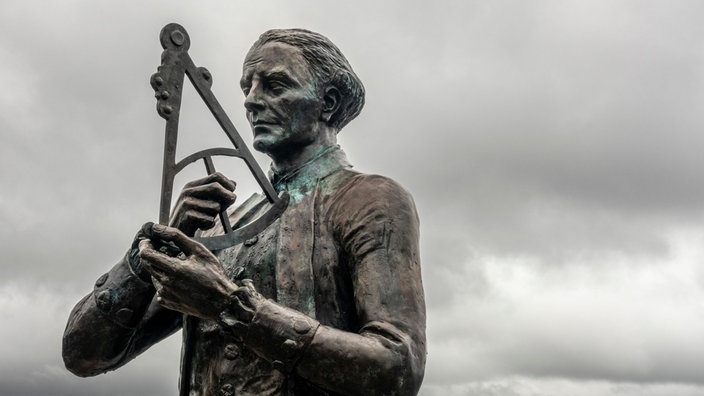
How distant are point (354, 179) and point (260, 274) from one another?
3.36 ft

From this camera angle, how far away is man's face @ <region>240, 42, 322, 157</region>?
307 inches

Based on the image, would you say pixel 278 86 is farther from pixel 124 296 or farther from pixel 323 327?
pixel 323 327

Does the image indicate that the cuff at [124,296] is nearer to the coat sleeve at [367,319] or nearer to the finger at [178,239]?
the finger at [178,239]

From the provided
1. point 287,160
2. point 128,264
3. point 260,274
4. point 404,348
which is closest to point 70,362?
point 128,264

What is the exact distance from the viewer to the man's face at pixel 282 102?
307 inches

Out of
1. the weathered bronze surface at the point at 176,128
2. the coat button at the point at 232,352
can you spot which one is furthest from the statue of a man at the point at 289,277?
the weathered bronze surface at the point at 176,128

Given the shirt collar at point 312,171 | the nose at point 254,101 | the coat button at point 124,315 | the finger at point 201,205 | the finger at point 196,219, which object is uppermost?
the nose at point 254,101

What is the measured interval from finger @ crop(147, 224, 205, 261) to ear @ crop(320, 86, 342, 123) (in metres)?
1.82

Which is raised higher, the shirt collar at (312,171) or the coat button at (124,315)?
the shirt collar at (312,171)

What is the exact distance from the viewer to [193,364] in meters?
7.50

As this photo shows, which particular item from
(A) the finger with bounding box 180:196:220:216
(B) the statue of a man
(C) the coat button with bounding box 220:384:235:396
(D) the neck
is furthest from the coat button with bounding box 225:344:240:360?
(D) the neck

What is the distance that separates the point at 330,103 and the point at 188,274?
215 centimetres

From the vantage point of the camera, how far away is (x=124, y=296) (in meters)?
7.59

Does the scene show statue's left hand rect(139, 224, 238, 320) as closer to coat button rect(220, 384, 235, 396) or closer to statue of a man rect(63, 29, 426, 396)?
statue of a man rect(63, 29, 426, 396)
